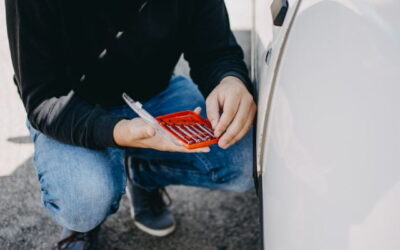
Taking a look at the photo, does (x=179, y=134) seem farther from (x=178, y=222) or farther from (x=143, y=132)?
(x=178, y=222)

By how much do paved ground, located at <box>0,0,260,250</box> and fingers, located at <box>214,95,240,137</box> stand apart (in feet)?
2.12

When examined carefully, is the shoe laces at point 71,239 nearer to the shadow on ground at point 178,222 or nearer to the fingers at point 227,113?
the shadow on ground at point 178,222

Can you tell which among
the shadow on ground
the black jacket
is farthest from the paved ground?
the black jacket

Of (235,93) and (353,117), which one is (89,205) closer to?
(235,93)

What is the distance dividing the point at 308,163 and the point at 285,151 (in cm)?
9

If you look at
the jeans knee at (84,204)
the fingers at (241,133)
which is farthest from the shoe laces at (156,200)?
the fingers at (241,133)

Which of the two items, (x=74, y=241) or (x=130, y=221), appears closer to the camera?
(x=74, y=241)

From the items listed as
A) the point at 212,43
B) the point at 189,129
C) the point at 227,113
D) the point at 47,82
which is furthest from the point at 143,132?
the point at 212,43

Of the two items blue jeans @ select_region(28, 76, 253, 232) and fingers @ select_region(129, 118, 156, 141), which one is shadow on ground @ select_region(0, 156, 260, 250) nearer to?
blue jeans @ select_region(28, 76, 253, 232)

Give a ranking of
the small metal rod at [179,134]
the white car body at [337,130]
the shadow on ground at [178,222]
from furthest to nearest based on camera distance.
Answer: the shadow on ground at [178,222]
the small metal rod at [179,134]
the white car body at [337,130]

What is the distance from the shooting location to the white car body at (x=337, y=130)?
0.74 m

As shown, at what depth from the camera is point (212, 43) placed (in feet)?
4.95

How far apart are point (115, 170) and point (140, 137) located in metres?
0.29

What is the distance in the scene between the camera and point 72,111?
51.1 inches
